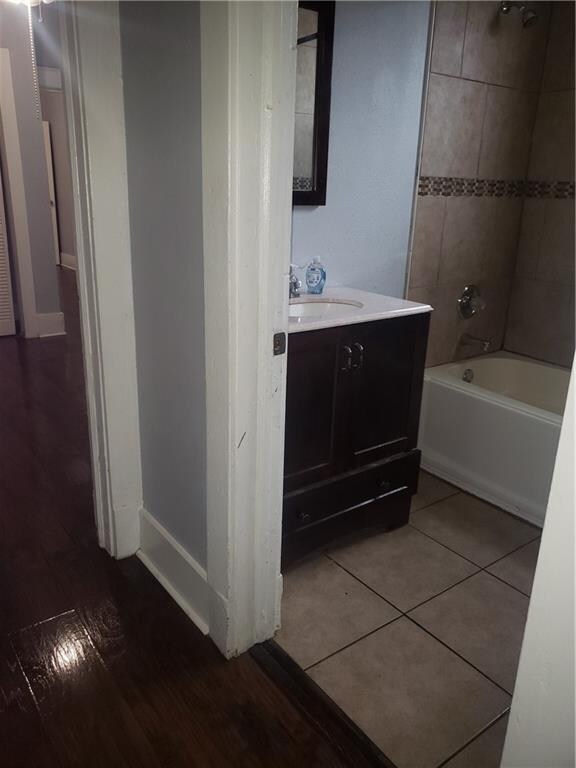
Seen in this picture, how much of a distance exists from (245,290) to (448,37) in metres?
1.76

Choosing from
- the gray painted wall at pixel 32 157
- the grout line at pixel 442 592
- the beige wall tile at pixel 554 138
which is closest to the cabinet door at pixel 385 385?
the grout line at pixel 442 592

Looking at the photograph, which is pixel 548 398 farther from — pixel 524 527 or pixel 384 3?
pixel 384 3

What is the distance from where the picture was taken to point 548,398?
297cm

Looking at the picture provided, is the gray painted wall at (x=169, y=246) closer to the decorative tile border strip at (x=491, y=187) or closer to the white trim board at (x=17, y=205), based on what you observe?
the decorative tile border strip at (x=491, y=187)

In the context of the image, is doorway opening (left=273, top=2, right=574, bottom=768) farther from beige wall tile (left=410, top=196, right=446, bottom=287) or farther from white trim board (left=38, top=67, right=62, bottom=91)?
white trim board (left=38, top=67, right=62, bottom=91)

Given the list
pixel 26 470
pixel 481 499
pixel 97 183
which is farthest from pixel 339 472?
pixel 26 470

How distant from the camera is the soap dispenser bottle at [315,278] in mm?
2236

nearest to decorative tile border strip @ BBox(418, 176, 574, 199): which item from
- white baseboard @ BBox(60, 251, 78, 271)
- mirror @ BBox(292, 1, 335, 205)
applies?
mirror @ BBox(292, 1, 335, 205)

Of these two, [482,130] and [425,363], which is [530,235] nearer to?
[482,130]

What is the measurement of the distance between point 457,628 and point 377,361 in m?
0.84

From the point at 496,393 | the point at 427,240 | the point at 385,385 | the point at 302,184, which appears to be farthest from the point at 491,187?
the point at 385,385

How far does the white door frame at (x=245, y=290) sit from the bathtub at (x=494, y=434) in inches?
47.5

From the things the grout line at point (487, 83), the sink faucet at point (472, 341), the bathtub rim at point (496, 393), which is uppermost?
the grout line at point (487, 83)

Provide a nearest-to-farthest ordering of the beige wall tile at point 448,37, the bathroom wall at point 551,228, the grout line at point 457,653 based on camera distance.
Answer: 1. the grout line at point 457,653
2. the beige wall tile at point 448,37
3. the bathroom wall at point 551,228
